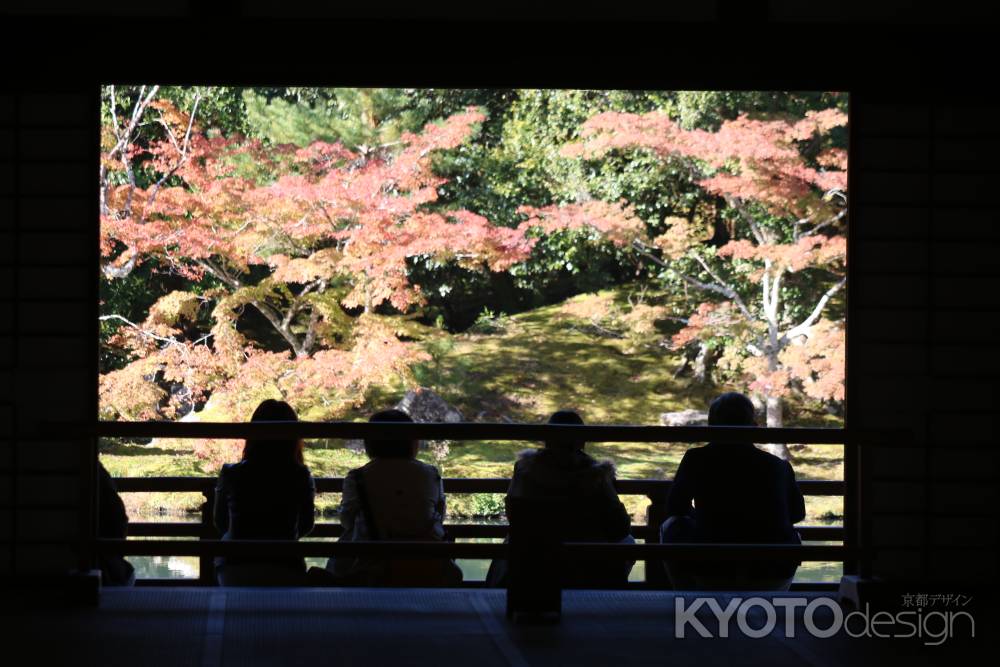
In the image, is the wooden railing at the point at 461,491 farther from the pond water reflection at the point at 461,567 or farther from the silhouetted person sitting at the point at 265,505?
the pond water reflection at the point at 461,567

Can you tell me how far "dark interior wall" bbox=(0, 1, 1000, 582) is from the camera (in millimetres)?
3088

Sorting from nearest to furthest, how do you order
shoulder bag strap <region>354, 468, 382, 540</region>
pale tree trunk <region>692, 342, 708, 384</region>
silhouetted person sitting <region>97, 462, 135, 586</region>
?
shoulder bag strap <region>354, 468, 382, 540</region> < silhouetted person sitting <region>97, 462, 135, 586</region> < pale tree trunk <region>692, 342, 708, 384</region>

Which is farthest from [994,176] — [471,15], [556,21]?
[471,15]

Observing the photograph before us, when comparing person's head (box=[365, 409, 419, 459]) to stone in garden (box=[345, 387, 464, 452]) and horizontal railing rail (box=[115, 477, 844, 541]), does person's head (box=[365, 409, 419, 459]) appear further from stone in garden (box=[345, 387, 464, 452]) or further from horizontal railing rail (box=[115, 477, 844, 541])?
stone in garden (box=[345, 387, 464, 452])

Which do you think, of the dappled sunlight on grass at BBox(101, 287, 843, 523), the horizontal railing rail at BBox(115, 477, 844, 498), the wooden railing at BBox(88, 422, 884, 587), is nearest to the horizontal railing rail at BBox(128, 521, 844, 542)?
the horizontal railing rail at BBox(115, 477, 844, 498)

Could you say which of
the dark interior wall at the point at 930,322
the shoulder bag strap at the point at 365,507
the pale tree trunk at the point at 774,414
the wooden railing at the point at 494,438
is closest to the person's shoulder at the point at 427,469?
the shoulder bag strap at the point at 365,507

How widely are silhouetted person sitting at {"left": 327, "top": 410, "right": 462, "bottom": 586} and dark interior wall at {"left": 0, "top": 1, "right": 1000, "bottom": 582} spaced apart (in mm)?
766

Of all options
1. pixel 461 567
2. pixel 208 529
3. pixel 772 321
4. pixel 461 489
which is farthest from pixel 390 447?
pixel 772 321

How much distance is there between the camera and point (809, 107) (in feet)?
34.3

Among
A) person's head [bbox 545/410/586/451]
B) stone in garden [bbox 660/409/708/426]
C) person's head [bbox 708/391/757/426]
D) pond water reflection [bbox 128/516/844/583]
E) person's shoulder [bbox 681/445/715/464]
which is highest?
person's head [bbox 708/391/757/426]

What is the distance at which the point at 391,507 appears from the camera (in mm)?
3314

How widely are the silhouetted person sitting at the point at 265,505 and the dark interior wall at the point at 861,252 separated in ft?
1.45

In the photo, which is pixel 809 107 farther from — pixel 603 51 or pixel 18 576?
pixel 18 576

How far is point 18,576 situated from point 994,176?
3.13 meters
